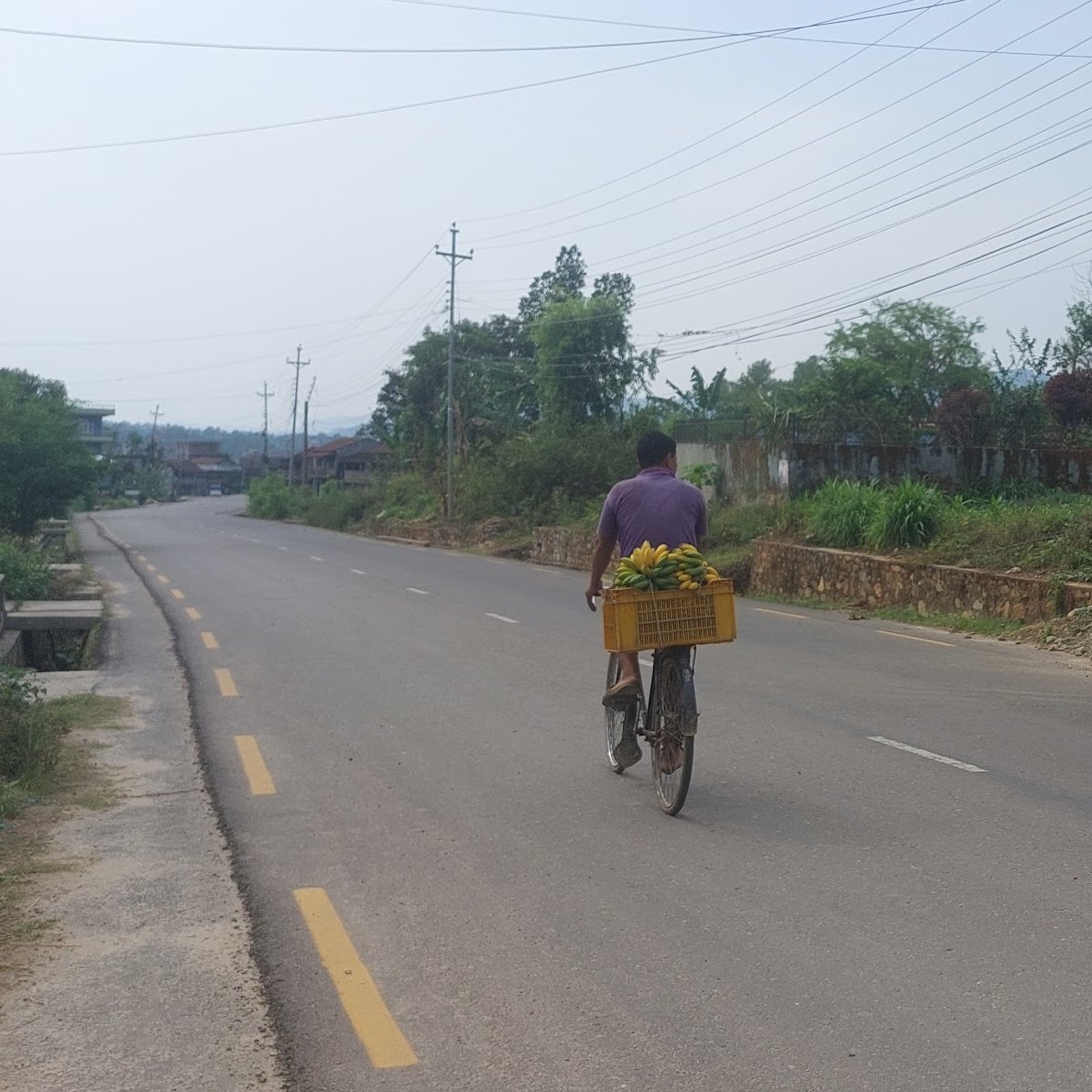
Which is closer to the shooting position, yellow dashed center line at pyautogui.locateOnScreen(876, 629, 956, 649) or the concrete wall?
yellow dashed center line at pyautogui.locateOnScreen(876, 629, 956, 649)

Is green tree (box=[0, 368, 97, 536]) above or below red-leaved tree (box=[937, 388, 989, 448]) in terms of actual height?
below

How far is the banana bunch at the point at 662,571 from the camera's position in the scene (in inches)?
295

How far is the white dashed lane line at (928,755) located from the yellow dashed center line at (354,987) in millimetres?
4254

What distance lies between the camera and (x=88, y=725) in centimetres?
1088

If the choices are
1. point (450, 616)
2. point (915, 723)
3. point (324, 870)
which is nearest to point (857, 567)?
point (450, 616)

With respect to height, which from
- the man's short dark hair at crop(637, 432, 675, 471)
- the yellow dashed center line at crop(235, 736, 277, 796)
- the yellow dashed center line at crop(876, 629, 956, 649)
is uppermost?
the man's short dark hair at crop(637, 432, 675, 471)

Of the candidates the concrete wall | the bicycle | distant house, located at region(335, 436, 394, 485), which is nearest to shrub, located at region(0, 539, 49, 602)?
the concrete wall

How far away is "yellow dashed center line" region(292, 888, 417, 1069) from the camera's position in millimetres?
4496

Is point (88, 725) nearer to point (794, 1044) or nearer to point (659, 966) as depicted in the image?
point (659, 966)

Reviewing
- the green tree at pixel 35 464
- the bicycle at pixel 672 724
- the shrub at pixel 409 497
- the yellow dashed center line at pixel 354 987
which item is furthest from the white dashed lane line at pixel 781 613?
the shrub at pixel 409 497

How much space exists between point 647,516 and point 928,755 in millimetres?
2653

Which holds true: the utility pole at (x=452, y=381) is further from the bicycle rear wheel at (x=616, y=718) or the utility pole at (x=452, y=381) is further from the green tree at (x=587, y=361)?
the bicycle rear wheel at (x=616, y=718)

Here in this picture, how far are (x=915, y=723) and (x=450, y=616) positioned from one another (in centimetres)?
962

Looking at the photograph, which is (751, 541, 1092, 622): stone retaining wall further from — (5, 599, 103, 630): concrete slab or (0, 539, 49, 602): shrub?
(0, 539, 49, 602): shrub
